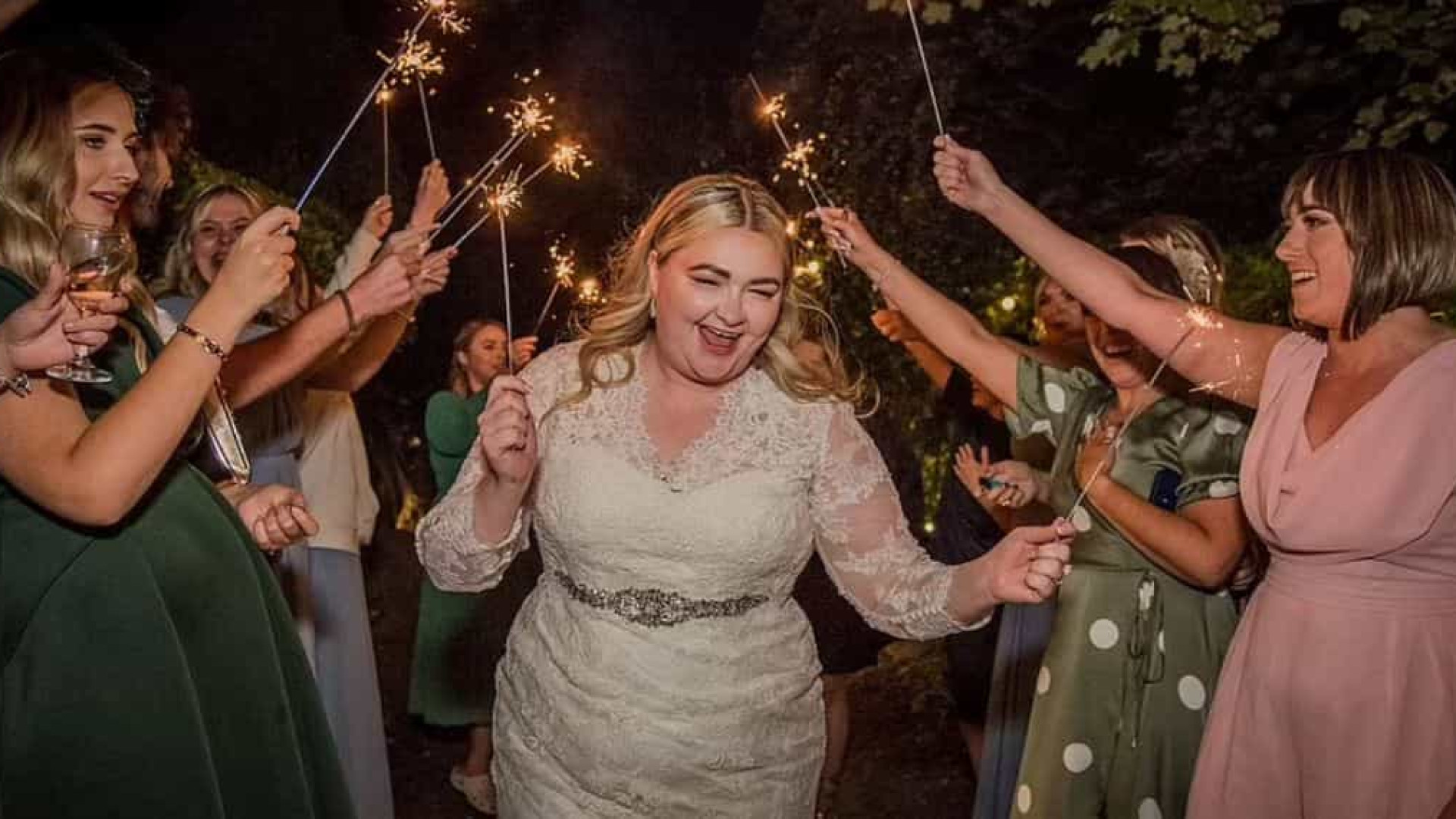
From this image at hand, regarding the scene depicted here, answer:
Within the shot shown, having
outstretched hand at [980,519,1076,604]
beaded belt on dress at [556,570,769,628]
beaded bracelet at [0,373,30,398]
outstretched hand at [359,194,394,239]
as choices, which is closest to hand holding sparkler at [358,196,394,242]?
outstretched hand at [359,194,394,239]

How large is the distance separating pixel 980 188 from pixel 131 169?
75.7 inches

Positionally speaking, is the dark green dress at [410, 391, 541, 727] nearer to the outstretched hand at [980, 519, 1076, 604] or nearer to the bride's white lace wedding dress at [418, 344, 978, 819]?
the bride's white lace wedding dress at [418, 344, 978, 819]

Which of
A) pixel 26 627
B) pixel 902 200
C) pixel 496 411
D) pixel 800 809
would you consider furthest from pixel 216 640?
pixel 902 200

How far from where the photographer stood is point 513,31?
1103 centimetres

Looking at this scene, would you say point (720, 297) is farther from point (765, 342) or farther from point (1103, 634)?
point (1103, 634)

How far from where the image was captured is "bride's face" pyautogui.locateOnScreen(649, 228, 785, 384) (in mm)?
3045

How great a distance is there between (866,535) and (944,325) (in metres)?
0.94

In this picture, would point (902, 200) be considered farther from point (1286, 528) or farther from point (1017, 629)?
point (1286, 528)

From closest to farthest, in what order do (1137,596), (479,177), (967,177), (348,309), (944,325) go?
(967,177) → (1137,596) → (348,309) → (944,325) → (479,177)

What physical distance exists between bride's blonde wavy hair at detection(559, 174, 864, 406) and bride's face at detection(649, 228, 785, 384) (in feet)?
0.13

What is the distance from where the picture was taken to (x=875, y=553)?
10.2ft

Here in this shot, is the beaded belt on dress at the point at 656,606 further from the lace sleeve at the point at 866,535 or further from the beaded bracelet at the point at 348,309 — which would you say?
the beaded bracelet at the point at 348,309

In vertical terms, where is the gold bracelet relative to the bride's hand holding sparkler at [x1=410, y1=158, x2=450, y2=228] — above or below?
below

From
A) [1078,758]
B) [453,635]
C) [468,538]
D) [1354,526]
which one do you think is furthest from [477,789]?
[1354,526]
